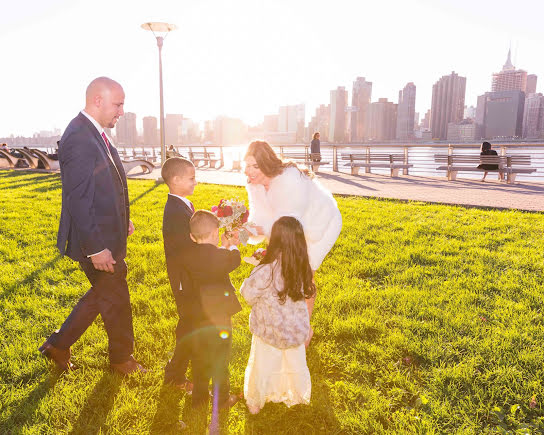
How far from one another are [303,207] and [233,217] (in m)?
0.81

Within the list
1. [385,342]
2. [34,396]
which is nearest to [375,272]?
[385,342]

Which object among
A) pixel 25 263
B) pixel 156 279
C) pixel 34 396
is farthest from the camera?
pixel 25 263

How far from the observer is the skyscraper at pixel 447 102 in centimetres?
19125

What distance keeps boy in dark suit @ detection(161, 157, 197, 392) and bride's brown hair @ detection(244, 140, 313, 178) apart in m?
0.68

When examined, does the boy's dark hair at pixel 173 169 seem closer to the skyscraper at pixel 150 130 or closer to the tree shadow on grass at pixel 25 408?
the tree shadow on grass at pixel 25 408

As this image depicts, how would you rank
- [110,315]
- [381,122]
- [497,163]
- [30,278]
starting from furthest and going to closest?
[381,122], [497,163], [30,278], [110,315]

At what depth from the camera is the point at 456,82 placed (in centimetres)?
19825

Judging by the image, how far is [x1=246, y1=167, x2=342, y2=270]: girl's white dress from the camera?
3436 mm

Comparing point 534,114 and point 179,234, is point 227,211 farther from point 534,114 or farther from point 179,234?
point 534,114

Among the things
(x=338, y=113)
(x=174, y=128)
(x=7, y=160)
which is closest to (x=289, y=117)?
(x=338, y=113)

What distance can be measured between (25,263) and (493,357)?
22.2 feet

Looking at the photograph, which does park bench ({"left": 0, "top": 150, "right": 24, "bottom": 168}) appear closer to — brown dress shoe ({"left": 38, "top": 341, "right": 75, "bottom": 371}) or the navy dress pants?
brown dress shoe ({"left": 38, "top": 341, "right": 75, "bottom": 371})

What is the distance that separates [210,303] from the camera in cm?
272

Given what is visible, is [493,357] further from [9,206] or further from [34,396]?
[9,206]
